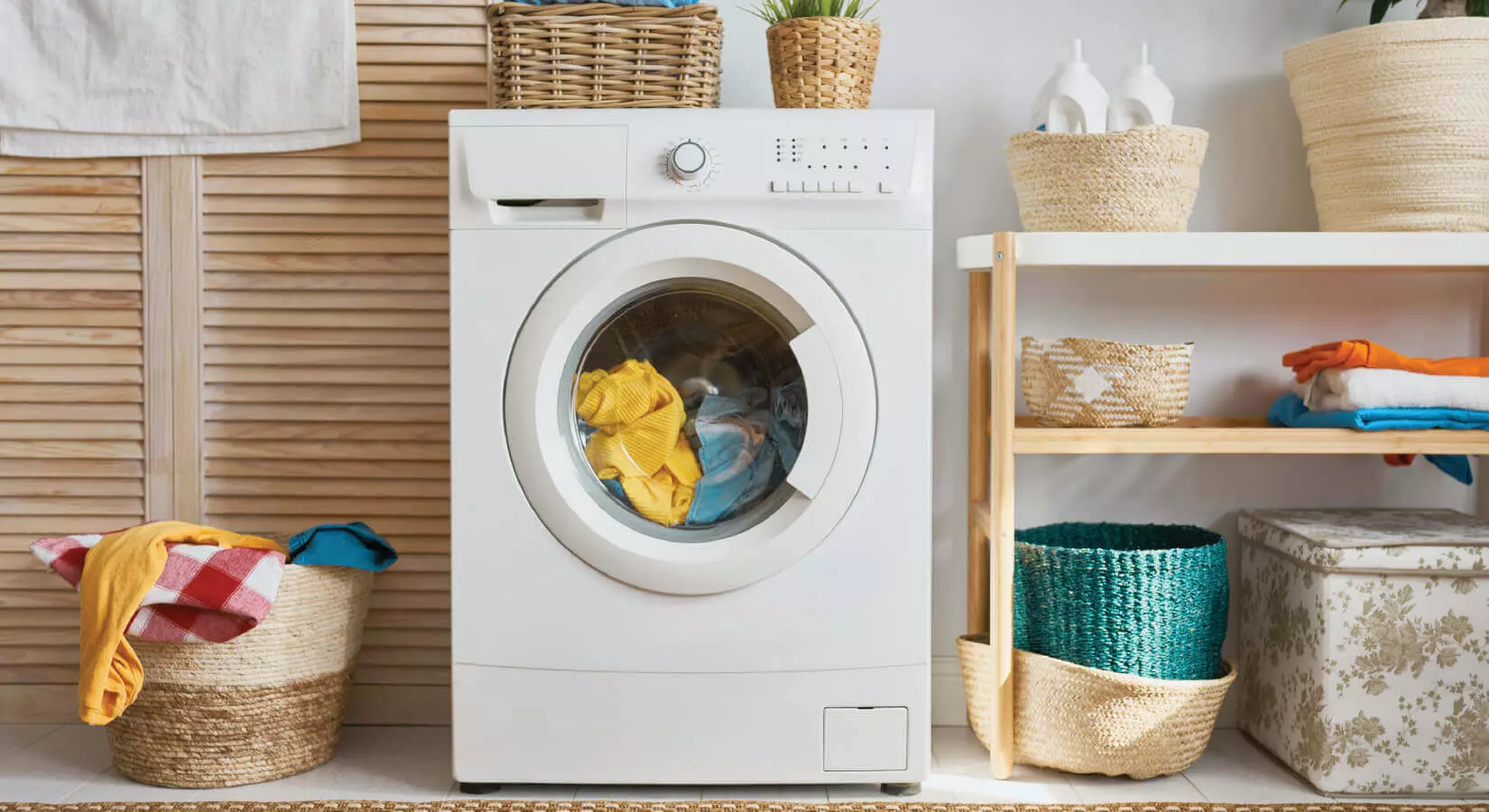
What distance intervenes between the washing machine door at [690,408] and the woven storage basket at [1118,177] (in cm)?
40

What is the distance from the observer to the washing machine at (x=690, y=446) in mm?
1553

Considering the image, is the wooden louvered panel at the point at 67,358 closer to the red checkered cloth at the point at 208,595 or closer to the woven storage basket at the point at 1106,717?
the red checkered cloth at the point at 208,595

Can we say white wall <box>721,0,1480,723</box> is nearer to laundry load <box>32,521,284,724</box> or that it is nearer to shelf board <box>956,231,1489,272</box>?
shelf board <box>956,231,1489,272</box>

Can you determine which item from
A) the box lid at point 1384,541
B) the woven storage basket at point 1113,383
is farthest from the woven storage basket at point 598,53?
the box lid at point 1384,541

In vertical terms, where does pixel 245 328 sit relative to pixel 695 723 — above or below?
above

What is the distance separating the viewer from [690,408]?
1.60 meters

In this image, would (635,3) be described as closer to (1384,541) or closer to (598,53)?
(598,53)

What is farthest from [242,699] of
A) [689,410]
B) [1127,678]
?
[1127,678]

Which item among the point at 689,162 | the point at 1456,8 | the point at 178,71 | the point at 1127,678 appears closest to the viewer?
the point at 689,162

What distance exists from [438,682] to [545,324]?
0.77 meters

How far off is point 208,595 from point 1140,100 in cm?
152

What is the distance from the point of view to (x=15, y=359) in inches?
77.2

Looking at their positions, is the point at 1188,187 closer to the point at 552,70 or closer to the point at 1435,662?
the point at 1435,662

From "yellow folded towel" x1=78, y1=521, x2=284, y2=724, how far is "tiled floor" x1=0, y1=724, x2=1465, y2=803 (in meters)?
0.18
